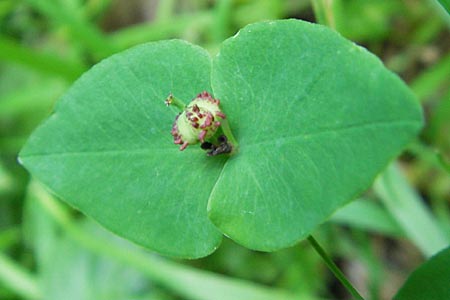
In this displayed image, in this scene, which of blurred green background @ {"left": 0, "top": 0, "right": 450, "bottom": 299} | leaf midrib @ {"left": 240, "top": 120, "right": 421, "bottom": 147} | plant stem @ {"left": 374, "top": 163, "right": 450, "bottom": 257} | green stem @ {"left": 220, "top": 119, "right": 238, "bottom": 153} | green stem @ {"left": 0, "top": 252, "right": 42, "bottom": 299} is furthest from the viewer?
green stem @ {"left": 0, "top": 252, "right": 42, "bottom": 299}

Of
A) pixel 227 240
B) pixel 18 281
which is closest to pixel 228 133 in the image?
pixel 227 240

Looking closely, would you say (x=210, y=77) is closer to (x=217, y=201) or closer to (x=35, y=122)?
(x=217, y=201)

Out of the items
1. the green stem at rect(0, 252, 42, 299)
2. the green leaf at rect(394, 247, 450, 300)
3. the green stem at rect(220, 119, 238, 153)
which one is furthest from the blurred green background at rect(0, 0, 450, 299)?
the green stem at rect(220, 119, 238, 153)

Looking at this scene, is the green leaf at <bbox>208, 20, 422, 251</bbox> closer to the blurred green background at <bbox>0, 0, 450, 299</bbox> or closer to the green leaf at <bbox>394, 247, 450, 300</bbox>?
the green leaf at <bbox>394, 247, 450, 300</bbox>

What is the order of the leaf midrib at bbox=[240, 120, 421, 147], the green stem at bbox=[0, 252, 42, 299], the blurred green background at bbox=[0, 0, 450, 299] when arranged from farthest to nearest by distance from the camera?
the green stem at bbox=[0, 252, 42, 299]
the blurred green background at bbox=[0, 0, 450, 299]
the leaf midrib at bbox=[240, 120, 421, 147]

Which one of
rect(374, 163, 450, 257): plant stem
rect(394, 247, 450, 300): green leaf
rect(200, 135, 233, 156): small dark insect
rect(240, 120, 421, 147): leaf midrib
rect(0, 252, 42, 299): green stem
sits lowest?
rect(0, 252, 42, 299): green stem

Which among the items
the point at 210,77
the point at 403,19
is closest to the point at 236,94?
the point at 210,77

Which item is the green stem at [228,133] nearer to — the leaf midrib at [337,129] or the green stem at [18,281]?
the leaf midrib at [337,129]

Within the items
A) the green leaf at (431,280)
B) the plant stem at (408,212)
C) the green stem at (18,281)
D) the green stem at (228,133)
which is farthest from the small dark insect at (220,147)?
the green stem at (18,281)
